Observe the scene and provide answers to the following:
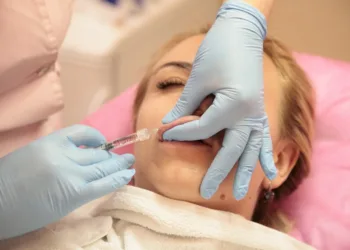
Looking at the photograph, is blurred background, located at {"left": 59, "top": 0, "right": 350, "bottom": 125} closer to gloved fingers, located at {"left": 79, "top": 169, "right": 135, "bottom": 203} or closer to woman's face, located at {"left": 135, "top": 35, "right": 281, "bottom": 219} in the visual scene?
woman's face, located at {"left": 135, "top": 35, "right": 281, "bottom": 219}

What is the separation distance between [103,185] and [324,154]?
75 centimetres

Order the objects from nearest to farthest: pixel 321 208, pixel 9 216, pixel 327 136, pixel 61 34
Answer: pixel 9 216
pixel 61 34
pixel 321 208
pixel 327 136

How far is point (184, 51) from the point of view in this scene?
4.34 ft

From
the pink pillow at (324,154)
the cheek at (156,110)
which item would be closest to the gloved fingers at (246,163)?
the cheek at (156,110)

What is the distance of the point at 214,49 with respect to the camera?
1090 millimetres

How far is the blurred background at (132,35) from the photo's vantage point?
1896 millimetres

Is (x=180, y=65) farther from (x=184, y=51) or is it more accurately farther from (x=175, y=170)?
(x=175, y=170)

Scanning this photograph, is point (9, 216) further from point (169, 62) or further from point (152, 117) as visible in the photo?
point (169, 62)

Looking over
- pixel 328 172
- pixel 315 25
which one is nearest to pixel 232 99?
pixel 328 172

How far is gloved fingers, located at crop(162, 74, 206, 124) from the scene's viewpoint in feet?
3.61

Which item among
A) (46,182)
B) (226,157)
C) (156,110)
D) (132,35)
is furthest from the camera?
(132,35)

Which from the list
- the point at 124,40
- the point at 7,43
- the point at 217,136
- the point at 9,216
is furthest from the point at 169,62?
the point at 124,40

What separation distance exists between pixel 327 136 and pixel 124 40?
0.78 meters

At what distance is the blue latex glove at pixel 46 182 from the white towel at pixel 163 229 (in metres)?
0.13
